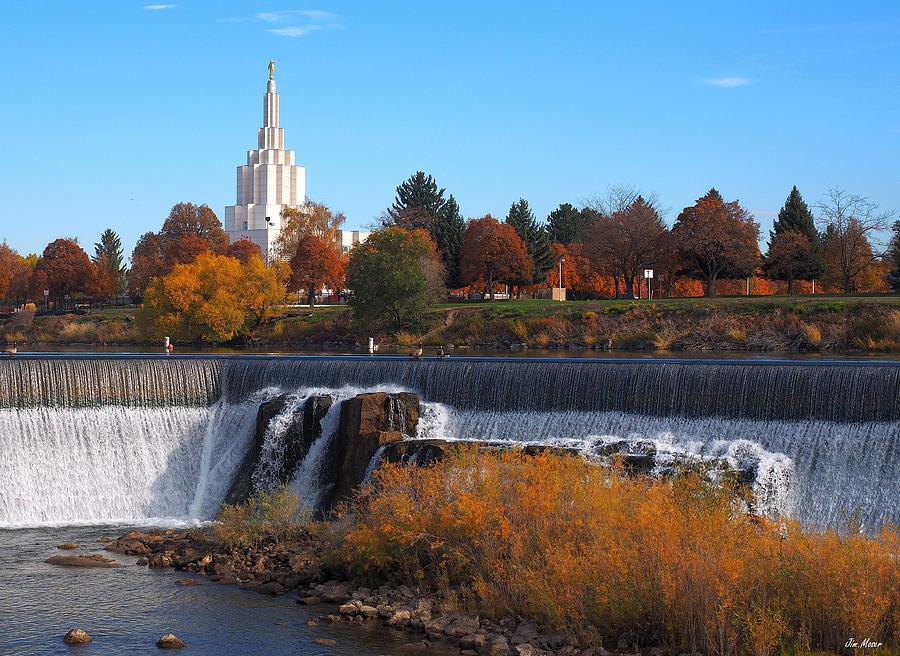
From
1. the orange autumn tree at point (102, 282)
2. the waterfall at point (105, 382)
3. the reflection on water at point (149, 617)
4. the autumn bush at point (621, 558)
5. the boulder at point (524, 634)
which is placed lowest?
the reflection on water at point (149, 617)

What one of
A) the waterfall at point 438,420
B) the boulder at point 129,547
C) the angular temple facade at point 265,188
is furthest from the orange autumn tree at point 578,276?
the boulder at point 129,547

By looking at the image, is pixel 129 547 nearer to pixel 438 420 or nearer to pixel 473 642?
pixel 438 420

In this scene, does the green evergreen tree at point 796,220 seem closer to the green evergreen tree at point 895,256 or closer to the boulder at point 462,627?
the green evergreen tree at point 895,256

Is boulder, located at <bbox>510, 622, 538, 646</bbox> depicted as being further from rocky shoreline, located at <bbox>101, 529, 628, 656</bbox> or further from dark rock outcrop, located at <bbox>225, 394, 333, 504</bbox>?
dark rock outcrop, located at <bbox>225, 394, 333, 504</bbox>

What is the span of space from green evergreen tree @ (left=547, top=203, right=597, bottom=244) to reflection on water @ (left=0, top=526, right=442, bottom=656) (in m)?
94.7

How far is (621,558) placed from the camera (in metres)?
13.0

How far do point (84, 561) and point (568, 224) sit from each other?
97856 millimetres

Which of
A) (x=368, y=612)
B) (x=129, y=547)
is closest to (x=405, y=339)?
(x=129, y=547)

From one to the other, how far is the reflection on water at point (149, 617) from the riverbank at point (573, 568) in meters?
0.46

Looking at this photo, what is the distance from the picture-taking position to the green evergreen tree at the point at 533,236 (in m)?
83.8

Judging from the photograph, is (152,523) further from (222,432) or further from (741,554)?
(741,554)

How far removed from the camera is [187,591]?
55.6ft

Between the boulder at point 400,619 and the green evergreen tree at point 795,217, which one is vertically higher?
the green evergreen tree at point 795,217

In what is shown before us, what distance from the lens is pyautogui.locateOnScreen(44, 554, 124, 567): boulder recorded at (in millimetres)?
18781
